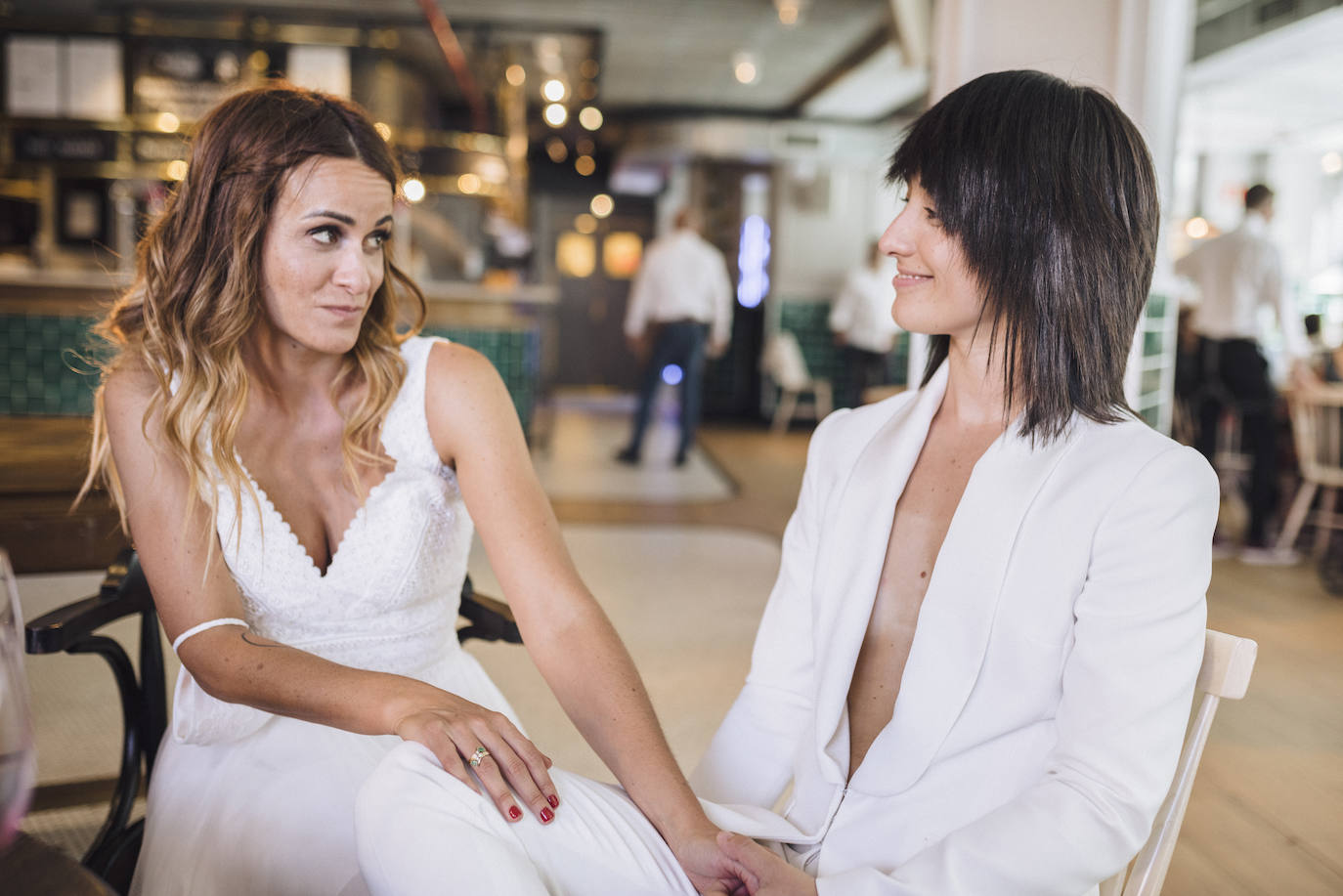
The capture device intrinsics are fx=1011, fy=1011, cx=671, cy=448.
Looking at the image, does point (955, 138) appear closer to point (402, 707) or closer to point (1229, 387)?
point (402, 707)

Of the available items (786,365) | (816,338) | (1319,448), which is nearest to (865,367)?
(786,365)

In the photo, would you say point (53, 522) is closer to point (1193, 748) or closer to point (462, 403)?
point (462, 403)

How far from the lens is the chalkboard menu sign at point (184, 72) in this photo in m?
7.33

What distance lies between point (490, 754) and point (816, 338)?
10.5 meters

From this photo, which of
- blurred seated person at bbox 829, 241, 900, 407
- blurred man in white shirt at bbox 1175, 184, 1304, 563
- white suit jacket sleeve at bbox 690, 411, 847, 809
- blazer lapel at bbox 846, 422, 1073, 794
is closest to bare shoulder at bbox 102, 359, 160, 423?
white suit jacket sleeve at bbox 690, 411, 847, 809

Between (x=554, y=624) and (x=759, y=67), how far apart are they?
8751 mm

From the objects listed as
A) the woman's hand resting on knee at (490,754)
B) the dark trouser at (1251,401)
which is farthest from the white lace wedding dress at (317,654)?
the dark trouser at (1251,401)

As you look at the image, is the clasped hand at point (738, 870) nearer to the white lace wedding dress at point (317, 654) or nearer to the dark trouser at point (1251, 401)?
the white lace wedding dress at point (317, 654)

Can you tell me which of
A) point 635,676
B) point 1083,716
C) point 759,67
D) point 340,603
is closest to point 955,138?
point 1083,716

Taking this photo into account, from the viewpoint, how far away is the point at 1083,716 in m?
0.95

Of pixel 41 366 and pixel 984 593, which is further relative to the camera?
pixel 41 366

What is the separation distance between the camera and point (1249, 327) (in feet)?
18.2

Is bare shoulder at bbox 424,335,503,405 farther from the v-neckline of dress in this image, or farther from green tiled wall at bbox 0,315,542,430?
green tiled wall at bbox 0,315,542,430

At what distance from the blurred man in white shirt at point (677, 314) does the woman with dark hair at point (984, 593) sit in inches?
251
